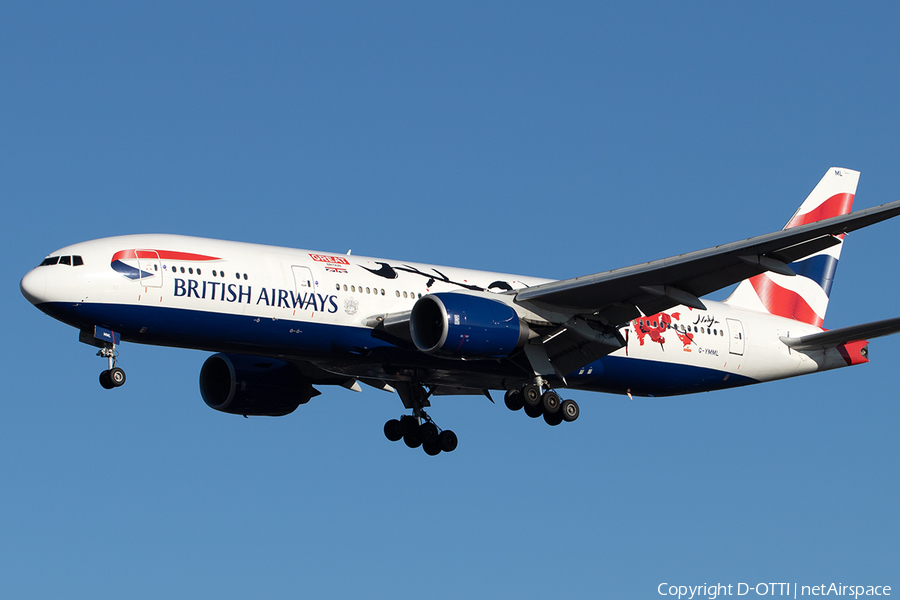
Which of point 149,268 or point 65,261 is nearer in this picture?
point 65,261

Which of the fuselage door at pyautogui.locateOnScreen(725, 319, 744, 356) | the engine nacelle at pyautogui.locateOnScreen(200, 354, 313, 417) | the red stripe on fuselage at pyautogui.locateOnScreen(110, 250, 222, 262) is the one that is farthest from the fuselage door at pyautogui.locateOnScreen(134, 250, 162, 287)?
the fuselage door at pyautogui.locateOnScreen(725, 319, 744, 356)

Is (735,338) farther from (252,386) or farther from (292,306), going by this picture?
(252,386)

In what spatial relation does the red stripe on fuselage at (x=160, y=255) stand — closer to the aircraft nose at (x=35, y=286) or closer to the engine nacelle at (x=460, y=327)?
the aircraft nose at (x=35, y=286)

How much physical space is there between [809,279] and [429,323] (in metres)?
16.4

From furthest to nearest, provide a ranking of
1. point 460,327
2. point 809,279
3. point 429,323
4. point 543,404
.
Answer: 1. point 809,279
2. point 543,404
3. point 429,323
4. point 460,327

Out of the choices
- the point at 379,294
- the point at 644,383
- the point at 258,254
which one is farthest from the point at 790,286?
the point at 258,254

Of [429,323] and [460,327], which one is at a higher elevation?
[429,323]

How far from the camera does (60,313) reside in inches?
1137

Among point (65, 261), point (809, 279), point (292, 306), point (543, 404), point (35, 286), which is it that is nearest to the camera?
point (35, 286)

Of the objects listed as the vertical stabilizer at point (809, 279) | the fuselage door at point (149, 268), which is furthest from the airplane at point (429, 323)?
the vertical stabilizer at point (809, 279)

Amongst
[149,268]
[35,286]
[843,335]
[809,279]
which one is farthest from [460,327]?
[809,279]

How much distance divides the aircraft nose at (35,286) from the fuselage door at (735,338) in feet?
67.0

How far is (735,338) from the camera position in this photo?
37.8 metres

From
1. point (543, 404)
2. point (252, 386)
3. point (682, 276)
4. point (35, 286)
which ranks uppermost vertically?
point (682, 276)
